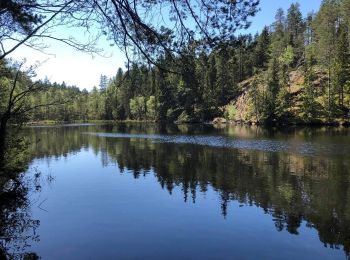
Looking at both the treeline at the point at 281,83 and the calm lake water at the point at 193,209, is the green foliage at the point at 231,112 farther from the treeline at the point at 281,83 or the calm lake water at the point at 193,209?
the calm lake water at the point at 193,209

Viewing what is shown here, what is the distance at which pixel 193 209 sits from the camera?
2256 cm

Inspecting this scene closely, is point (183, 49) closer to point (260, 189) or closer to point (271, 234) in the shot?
point (271, 234)

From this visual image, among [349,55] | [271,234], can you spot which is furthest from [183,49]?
[349,55]

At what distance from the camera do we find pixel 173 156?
46031 mm

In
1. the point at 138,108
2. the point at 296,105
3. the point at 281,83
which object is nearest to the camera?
the point at 296,105

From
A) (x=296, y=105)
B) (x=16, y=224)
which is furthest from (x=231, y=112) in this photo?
(x=16, y=224)

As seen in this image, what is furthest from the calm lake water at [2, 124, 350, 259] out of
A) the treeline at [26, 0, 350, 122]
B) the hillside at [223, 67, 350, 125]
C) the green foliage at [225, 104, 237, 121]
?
the green foliage at [225, 104, 237, 121]

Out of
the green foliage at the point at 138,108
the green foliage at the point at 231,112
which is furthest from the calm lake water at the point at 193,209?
the green foliage at the point at 138,108

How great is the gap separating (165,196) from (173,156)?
65.5 feet

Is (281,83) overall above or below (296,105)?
above

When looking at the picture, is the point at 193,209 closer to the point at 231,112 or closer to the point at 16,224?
the point at 16,224

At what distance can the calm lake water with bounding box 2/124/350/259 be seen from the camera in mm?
16359

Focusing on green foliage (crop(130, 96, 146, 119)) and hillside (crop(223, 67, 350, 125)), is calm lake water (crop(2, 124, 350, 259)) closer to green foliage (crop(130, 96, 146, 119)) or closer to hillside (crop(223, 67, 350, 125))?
hillside (crop(223, 67, 350, 125))

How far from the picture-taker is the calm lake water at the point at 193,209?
644 inches
